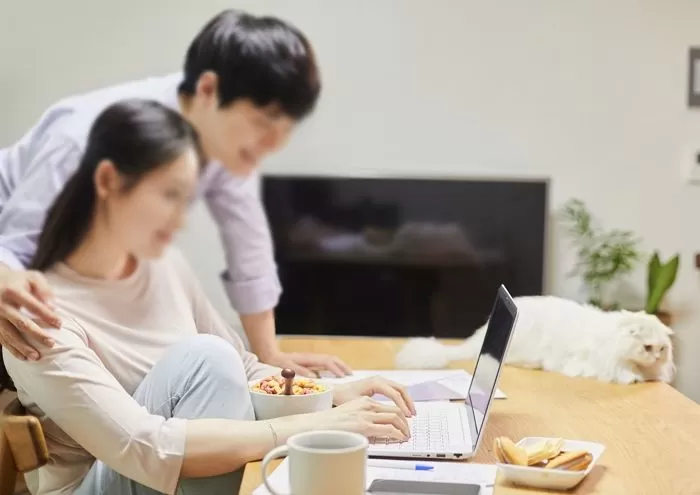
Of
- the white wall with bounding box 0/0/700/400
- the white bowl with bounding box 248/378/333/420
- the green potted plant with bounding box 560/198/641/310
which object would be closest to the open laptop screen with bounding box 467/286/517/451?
the white bowl with bounding box 248/378/333/420

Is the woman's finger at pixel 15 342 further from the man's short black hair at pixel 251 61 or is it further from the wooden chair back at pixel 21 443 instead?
the man's short black hair at pixel 251 61

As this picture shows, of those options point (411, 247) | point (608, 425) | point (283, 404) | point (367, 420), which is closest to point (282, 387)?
point (283, 404)

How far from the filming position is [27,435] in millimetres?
1053

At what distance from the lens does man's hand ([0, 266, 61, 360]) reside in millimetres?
1083

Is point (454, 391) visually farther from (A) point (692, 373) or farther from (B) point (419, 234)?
(A) point (692, 373)

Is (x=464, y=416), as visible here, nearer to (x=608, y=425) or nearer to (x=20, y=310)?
(x=608, y=425)

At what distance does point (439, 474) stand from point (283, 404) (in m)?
0.24

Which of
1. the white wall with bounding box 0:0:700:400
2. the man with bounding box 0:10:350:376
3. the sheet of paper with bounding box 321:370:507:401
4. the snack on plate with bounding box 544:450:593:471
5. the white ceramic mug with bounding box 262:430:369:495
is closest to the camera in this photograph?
the white ceramic mug with bounding box 262:430:369:495

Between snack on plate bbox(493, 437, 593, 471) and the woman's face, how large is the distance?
0.50 meters

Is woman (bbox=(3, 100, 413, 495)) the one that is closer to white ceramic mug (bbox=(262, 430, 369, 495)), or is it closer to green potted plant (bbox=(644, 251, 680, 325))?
white ceramic mug (bbox=(262, 430, 369, 495))

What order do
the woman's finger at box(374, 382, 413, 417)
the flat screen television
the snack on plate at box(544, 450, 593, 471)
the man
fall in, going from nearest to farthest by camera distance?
1. the snack on plate at box(544, 450, 593, 471)
2. the man
3. the woman's finger at box(374, 382, 413, 417)
4. the flat screen television

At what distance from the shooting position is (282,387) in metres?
1.21

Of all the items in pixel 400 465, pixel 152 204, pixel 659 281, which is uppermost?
pixel 152 204

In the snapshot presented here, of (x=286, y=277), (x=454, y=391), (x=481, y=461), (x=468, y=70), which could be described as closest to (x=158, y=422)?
(x=481, y=461)
